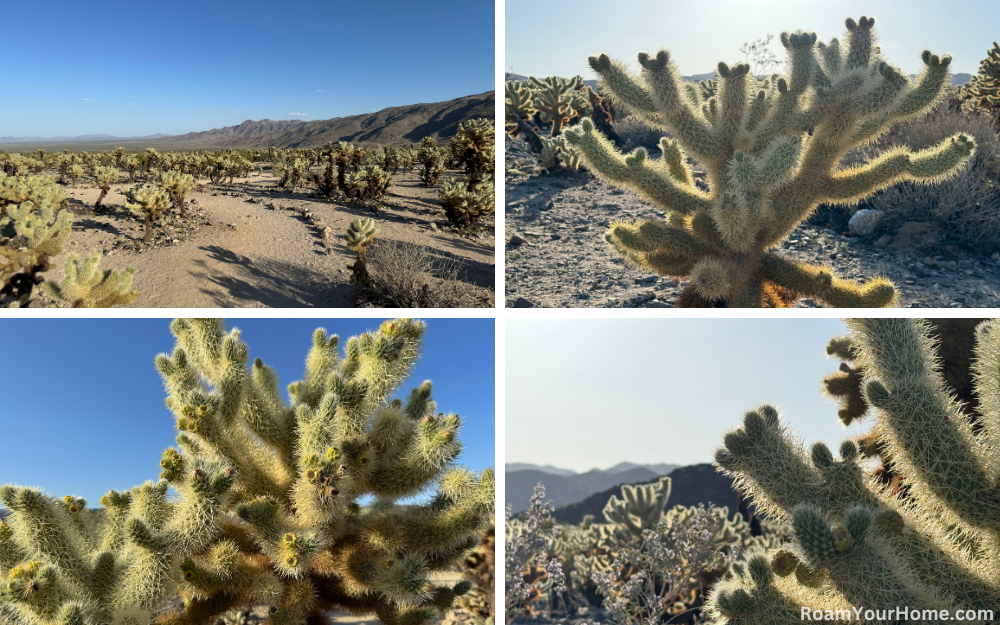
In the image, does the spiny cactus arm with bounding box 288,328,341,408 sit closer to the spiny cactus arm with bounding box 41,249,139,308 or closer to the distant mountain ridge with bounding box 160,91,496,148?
the spiny cactus arm with bounding box 41,249,139,308

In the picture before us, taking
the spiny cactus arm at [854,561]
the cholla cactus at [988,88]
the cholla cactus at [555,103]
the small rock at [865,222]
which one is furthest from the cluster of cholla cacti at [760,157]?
the cholla cactus at [988,88]

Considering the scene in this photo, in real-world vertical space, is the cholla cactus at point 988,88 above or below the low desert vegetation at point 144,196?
above

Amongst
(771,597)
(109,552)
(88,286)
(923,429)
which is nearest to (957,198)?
(923,429)

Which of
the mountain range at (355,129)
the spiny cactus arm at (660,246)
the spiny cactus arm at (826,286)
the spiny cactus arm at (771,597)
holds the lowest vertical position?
the spiny cactus arm at (771,597)

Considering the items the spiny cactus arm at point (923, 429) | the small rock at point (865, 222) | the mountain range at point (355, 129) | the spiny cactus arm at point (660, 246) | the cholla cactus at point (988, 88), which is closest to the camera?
the spiny cactus arm at point (923, 429)

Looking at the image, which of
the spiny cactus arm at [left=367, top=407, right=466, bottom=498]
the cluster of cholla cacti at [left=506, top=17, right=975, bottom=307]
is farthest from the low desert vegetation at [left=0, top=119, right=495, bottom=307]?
the spiny cactus arm at [left=367, top=407, right=466, bottom=498]

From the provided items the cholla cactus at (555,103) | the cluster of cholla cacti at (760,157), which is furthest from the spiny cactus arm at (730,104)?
the cholla cactus at (555,103)

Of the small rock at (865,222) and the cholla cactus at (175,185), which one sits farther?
the cholla cactus at (175,185)

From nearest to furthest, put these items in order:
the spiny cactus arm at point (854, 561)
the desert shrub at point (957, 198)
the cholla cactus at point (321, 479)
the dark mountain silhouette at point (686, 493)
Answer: the spiny cactus arm at point (854, 561), the cholla cactus at point (321, 479), the desert shrub at point (957, 198), the dark mountain silhouette at point (686, 493)

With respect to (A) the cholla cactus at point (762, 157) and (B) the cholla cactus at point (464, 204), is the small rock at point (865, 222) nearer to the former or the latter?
(A) the cholla cactus at point (762, 157)
